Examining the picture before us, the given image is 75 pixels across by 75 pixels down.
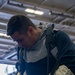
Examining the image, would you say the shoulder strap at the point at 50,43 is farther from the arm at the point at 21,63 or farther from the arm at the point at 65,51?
the arm at the point at 21,63

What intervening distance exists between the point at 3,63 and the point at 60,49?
1120cm

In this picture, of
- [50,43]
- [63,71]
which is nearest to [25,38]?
[50,43]

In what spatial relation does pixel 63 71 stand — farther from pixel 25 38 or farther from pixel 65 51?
pixel 25 38

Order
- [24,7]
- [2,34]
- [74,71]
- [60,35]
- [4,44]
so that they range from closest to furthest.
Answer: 1. [74,71]
2. [60,35]
3. [24,7]
4. [2,34]
5. [4,44]

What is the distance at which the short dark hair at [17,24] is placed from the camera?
128 cm

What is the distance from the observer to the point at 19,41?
134cm

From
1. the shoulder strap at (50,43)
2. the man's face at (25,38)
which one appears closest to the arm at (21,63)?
the man's face at (25,38)

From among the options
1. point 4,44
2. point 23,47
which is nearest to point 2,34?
point 4,44

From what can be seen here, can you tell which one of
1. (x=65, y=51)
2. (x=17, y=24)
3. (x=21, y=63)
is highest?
(x=17, y=24)

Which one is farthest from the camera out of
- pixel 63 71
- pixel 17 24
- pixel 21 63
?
pixel 21 63

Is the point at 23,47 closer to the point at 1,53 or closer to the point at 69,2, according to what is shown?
the point at 69,2

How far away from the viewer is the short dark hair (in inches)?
50.3

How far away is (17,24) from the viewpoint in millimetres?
1294

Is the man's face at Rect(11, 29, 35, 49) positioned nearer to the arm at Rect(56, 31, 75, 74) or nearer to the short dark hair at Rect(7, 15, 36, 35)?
the short dark hair at Rect(7, 15, 36, 35)
